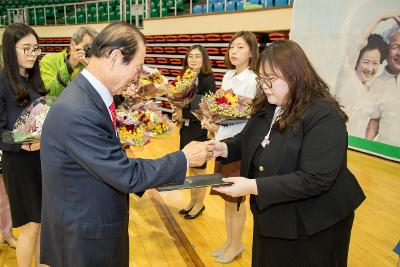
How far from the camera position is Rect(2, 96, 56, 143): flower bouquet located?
85.1 inches

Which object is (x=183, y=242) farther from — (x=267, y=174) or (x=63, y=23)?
(x=63, y=23)

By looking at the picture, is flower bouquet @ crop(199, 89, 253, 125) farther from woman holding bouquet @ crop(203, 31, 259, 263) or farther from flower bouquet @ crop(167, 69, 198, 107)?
flower bouquet @ crop(167, 69, 198, 107)

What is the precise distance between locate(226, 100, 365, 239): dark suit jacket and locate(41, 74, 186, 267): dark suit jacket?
451mm

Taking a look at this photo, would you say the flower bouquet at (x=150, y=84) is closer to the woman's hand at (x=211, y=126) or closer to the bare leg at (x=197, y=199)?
the woman's hand at (x=211, y=126)

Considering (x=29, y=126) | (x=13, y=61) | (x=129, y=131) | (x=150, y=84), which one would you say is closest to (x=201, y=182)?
(x=129, y=131)

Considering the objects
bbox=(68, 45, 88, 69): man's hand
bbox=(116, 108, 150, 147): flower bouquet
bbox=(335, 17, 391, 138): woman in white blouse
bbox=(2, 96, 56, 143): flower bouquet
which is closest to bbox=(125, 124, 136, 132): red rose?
bbox=(116, 108, 150, 147): flower bouquet

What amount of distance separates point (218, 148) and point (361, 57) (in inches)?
196

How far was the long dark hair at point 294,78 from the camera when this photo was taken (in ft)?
5.22

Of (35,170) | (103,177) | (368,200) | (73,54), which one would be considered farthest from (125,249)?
(368,200)

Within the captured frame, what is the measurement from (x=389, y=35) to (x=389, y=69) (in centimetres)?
53

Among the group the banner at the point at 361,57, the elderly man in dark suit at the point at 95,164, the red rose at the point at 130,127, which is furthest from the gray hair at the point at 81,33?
the banner at the point at 361,57

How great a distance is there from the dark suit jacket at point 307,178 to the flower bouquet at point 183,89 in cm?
200

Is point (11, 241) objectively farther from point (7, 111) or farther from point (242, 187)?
point (242, 187)

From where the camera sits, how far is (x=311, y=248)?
169 centimetres
